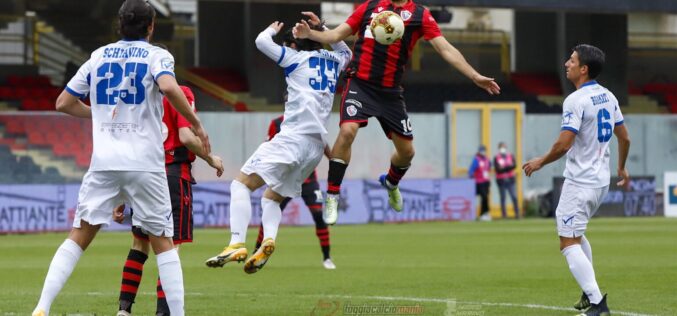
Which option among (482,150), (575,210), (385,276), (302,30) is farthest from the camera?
(482,150)

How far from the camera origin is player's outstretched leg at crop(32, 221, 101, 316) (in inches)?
349

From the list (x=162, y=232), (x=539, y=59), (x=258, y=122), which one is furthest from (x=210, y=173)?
(x=162, y=232)

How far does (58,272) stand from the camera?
9000 millimetres

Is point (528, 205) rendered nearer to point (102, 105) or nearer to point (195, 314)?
point (195, 314)

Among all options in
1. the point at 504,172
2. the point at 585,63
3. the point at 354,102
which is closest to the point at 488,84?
the point at 585,63

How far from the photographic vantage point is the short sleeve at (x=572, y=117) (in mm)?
10898

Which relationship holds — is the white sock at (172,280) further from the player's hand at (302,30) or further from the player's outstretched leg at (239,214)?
the player's hand at (302,30)

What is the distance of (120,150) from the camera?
349 inches

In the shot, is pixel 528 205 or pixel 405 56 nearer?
pixel 405 56

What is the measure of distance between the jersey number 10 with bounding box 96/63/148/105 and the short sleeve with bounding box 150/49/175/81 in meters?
0.08

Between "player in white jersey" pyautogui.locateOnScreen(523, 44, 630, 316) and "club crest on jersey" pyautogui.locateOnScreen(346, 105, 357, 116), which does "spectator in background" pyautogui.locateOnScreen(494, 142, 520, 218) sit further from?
"player in white jersey" pyautogui.locateOnScreen(523, 44, 630, 316)

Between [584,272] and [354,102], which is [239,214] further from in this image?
[584,272]

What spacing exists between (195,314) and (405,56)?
10.2ft

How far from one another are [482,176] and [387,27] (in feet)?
76.5
